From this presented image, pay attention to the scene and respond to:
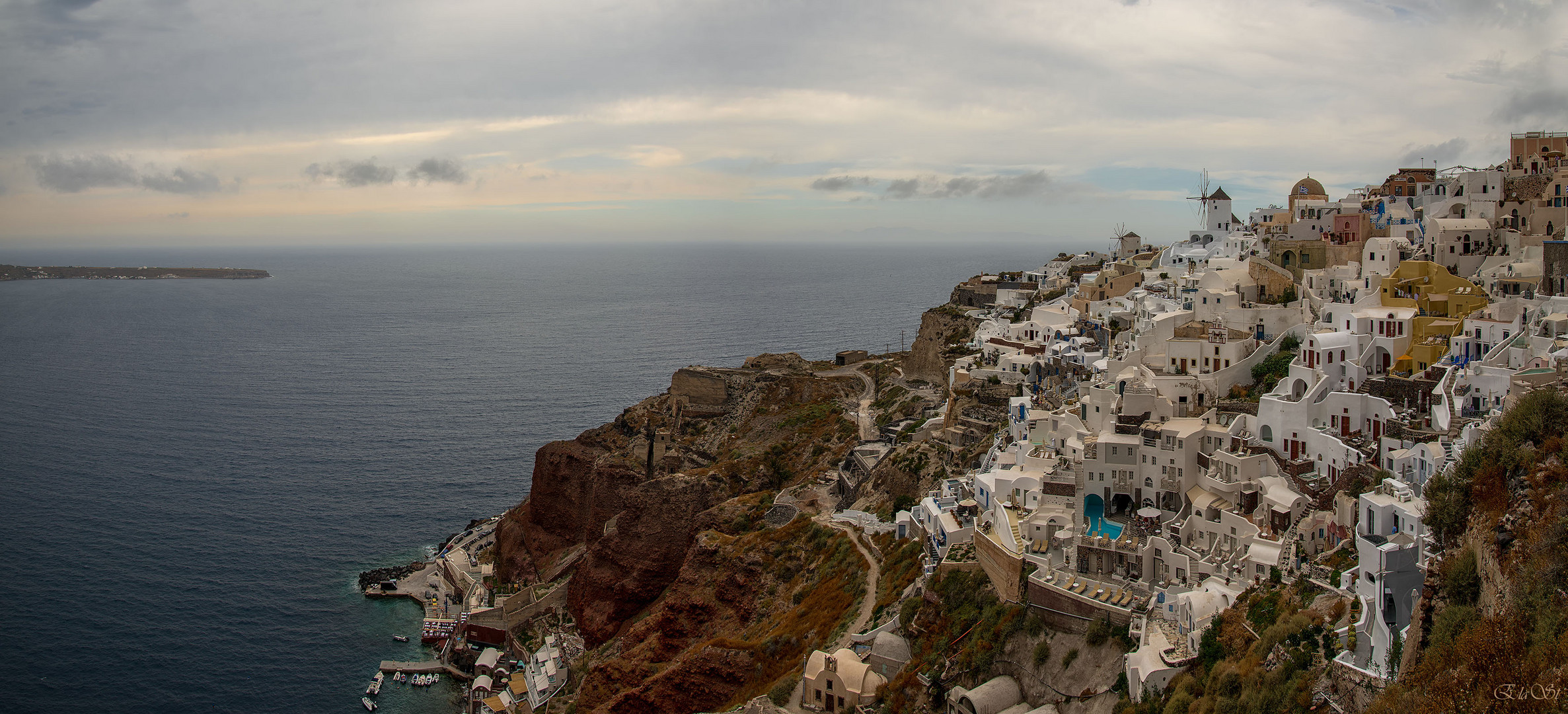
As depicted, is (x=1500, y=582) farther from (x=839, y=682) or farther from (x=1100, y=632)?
(x=839, y=682)

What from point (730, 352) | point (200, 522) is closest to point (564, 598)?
point (200, 522)

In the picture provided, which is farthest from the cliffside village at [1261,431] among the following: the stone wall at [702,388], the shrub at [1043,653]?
the stone wall at [702,388]

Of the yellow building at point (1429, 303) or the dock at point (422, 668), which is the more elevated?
the yellow building at point (1429, 303)

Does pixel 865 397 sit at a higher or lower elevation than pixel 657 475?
higher

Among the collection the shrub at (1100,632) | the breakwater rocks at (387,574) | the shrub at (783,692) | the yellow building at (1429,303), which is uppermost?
the yellow building at (1429,303)

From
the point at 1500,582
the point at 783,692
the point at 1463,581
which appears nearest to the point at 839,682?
the point at 783,692

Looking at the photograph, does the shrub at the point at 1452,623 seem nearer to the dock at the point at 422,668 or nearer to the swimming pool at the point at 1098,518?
the swimming pool at the point at 1098,518
